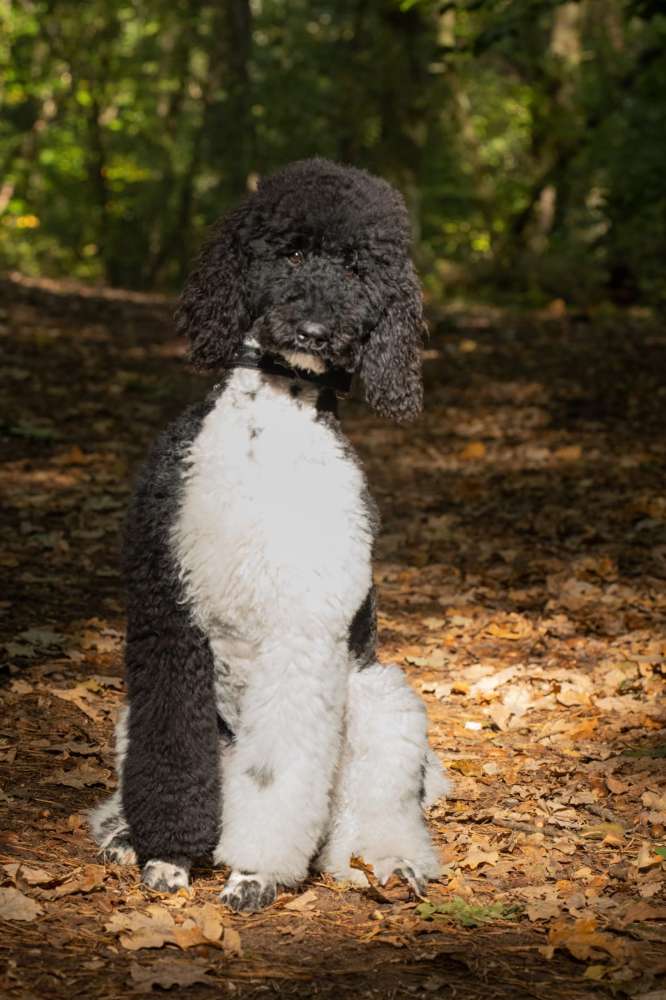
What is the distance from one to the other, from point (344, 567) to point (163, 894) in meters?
0.99

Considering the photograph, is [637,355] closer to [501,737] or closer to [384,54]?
[384,54]

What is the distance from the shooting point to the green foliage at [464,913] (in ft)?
10.5

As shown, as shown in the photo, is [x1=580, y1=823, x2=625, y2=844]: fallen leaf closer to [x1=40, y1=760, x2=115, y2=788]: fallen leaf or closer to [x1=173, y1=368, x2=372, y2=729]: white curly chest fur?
[x1=173, y1=368, x2=372, y2=729]: white curly chest fur

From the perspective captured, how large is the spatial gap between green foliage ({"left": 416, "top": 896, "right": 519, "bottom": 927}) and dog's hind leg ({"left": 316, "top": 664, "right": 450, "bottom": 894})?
173mm

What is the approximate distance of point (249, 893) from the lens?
3.18 metres

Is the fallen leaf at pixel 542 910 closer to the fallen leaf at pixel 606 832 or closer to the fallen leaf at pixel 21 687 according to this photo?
the fallen leaf at pixel 606 832

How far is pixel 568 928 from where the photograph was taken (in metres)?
3.12

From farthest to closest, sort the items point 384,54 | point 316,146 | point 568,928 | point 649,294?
point 316,146, point 384,54, point 649,294, point 568,928

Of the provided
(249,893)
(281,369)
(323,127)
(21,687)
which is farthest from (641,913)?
(323,127)

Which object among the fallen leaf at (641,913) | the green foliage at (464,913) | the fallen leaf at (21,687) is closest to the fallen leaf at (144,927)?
the green foliage at (464,913)

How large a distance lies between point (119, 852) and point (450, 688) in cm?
221

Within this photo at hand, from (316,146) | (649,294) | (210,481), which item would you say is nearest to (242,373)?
(210,481)

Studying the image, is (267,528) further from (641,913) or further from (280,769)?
(641,913)

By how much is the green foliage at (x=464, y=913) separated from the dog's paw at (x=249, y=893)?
0.41 metres
